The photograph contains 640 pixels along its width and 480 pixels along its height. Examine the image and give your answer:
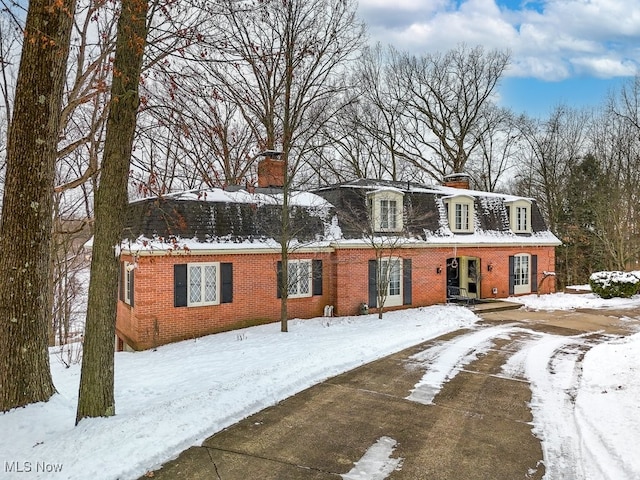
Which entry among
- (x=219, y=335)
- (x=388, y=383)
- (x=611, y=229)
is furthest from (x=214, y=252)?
(x=611, y=229)

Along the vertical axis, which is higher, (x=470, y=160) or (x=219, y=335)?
(x=470, y=160)

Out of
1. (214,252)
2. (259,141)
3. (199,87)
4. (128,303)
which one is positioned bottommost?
(128,303)

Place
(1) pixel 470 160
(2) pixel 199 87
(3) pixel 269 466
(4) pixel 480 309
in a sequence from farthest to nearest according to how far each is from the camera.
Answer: (1) pixel 470 160
(4) pixel 480 309
(2) pixel 199 87
(3) pixel 269 466

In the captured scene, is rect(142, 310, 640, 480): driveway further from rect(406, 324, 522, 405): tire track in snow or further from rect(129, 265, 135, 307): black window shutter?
rect(129, 265, 135, 307): black window shutter

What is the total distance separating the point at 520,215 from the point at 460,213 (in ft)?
12.5

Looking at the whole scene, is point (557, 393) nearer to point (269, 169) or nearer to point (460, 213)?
point (269, 169)

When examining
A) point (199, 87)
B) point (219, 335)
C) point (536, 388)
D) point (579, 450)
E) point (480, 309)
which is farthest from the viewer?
point (480, 309)

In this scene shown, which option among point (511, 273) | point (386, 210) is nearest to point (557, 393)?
point (386, 210)

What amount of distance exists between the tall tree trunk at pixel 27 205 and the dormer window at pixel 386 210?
1170 centimetres

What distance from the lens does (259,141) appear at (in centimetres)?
750

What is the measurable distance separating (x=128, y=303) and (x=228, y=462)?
9.99m

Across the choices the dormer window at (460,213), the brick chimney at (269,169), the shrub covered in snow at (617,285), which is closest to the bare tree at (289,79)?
the brick chimney at (269,169)

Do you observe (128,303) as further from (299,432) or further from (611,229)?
(611,229)

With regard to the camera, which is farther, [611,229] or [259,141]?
[611,229]
